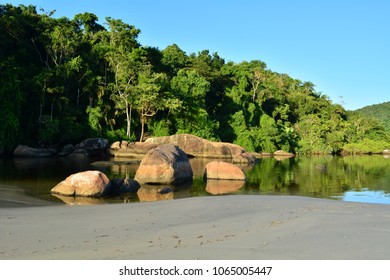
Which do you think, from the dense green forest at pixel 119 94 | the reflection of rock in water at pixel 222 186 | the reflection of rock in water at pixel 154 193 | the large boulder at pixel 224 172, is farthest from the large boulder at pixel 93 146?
the reflection of rock in water at pixel 154 193

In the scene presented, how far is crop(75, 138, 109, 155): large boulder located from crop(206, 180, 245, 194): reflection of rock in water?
21876 millimetres

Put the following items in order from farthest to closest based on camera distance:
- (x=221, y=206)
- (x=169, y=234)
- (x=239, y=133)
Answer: (x=239, y=133), (x=221, y=206), (x=169, y=234)

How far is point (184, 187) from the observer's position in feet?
56.4

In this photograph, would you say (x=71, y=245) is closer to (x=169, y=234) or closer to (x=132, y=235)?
(x=132, y=235)

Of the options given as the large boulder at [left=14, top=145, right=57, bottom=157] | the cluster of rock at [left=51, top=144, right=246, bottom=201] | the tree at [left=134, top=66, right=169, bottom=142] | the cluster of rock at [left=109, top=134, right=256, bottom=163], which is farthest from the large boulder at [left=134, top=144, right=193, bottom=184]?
the tree at [left=134, top=66, right=169, bottom=142]

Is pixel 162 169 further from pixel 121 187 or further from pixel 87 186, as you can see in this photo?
pixel 87 186

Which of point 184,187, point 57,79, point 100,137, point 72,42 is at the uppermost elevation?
point 72,42

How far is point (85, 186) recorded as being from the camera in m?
13.4

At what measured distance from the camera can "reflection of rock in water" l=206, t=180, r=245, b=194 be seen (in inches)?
643

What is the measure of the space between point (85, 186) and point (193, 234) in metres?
8.26

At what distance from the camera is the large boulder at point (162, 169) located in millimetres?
17562

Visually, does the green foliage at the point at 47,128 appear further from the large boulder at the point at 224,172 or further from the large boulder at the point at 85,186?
the large boulder at the point at 85,186

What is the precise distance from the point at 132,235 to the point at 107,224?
135cm

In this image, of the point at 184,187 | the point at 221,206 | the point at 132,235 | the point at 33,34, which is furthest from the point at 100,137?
the point at 132,235
